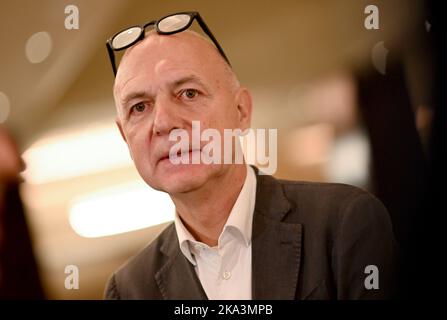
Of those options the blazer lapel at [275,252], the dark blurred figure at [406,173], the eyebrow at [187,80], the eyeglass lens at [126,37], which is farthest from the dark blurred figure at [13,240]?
the dark blurred figure at [406,173]

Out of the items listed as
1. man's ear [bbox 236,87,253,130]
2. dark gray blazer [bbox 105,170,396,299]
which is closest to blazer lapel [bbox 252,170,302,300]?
dark gray blazer [bbox 105,170,396,299]

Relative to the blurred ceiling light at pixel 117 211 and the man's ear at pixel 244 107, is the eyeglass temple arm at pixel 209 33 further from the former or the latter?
the blurred ceiling light at pixel 117 211

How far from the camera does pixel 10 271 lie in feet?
5.98

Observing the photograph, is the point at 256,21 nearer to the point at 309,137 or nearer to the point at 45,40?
the point at 309,137

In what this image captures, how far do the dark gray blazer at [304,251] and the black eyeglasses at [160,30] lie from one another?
45 cm

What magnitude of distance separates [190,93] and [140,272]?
535mm

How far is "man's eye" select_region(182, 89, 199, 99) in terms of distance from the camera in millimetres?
1646

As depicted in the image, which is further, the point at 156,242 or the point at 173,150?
the point at 156,242

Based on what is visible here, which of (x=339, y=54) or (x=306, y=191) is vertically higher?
(x=339, y=54)

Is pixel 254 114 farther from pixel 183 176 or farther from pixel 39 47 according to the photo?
pixel 39 47

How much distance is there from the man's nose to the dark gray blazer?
0.30 m

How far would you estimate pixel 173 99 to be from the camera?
164 centimetres

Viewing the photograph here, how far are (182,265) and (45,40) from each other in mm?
795
